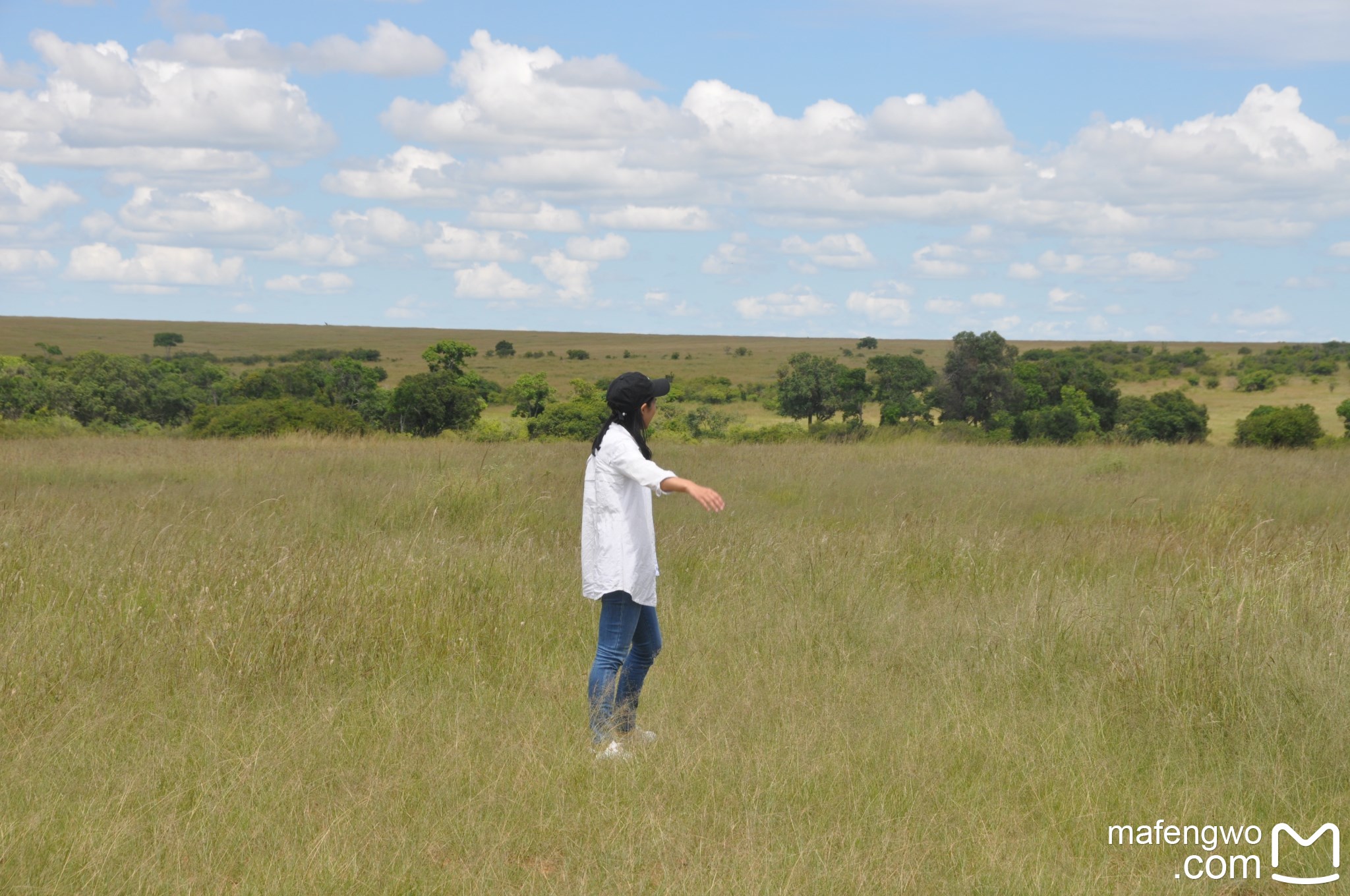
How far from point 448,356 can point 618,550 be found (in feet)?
114

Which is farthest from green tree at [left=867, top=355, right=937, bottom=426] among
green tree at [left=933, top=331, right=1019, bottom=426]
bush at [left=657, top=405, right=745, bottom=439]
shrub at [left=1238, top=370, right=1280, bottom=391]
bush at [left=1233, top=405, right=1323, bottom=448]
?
shrub at [left=1238, top=370, right=1280, bottom=391]

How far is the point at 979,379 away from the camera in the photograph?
33.1 metres

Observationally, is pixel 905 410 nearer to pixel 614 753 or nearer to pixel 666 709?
pixel 666 709

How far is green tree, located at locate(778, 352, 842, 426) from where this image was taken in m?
36.4

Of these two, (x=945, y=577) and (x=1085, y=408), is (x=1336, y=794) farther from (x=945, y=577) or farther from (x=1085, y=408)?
(x=1085, y=408)

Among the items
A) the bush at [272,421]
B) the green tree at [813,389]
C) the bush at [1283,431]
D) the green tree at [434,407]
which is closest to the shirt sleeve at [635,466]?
the bush at [272,421]

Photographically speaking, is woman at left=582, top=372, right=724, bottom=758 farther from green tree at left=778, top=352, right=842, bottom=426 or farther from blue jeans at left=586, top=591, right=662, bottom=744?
green tree at left=778, top=352, right=842, bottom=426

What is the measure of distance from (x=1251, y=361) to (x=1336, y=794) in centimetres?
8279

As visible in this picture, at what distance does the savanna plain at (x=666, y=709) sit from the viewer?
3.65 meters

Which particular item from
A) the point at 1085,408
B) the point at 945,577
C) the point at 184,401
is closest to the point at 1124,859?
the point at 945,577

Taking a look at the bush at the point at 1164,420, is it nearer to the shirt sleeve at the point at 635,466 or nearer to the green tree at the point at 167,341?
the shirt sleeve at the point at 635,466

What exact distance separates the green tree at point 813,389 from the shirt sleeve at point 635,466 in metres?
31.9

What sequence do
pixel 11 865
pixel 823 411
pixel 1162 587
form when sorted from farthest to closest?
pixel 823 411 < pixel 1162 587 < pixel 11 865

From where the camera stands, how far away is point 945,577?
8398mm
